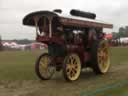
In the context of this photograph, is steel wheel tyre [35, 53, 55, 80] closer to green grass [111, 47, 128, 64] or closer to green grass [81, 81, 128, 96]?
green grass [81, 81, 128, 96]

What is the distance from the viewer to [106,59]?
46.5 feet

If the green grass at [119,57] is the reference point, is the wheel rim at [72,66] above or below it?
above

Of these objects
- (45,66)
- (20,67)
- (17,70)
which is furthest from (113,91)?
(20,67)

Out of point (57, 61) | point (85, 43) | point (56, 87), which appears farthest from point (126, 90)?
point (85, 43)

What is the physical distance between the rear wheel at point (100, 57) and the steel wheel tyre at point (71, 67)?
1262 mm

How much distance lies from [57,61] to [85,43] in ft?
5.65

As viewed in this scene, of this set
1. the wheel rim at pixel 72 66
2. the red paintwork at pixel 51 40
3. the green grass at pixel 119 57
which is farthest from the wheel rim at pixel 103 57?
the green grass at pixel 119 57

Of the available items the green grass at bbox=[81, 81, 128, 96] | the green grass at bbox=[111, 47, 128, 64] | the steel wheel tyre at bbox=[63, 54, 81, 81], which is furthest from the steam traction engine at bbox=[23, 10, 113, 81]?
the green grass at bbox=[111, 47, 128, 64]

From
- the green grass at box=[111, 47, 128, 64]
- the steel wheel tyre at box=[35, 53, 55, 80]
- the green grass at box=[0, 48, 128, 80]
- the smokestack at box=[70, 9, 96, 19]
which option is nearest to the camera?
the steel wheel tyre at box=[35, 53, 55, 80]

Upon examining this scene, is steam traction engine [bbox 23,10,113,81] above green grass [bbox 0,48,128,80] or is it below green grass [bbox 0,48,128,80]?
above

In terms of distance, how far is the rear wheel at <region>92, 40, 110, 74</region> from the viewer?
13156mm

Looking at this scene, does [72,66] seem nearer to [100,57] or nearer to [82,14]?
[100,57]

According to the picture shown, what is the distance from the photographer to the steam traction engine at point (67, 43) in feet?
38.5

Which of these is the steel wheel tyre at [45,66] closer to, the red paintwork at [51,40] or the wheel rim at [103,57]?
the red paintwork at [51,40]
